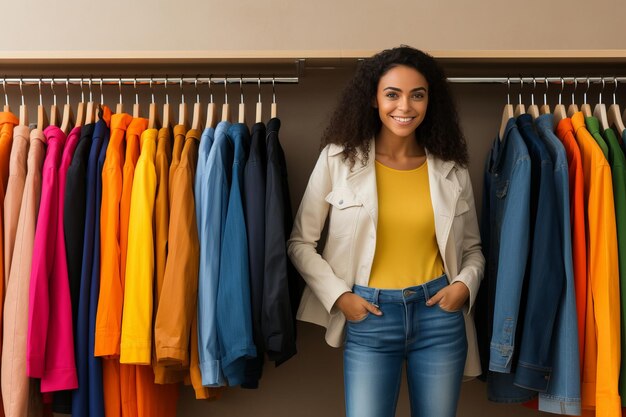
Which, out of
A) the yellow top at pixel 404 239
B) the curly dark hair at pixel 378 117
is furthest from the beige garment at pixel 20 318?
the yellow top at pixel 404 239

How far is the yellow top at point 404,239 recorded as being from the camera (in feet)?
6.90

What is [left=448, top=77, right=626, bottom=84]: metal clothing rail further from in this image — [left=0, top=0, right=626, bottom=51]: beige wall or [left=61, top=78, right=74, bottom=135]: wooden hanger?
[left=61, top=78, right=74, bottom=135]: wooden hanger

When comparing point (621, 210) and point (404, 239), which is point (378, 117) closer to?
point (404, 239)

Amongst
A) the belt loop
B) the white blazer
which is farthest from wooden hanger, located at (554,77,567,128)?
the belt loop

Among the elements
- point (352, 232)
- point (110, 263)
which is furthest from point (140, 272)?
point (352, 232)

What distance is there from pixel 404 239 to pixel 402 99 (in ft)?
1.49

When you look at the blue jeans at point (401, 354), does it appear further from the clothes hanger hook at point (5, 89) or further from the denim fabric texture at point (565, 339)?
the clothes hanger hook at point (5, 89)

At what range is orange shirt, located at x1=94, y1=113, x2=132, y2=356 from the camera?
7.13ft

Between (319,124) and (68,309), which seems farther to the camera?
(319,124)

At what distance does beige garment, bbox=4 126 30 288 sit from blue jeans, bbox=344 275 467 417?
46.8 inches

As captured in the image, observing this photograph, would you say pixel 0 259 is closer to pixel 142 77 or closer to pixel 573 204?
pixel 142 77

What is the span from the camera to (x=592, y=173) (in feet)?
7.21

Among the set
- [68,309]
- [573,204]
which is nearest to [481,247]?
[573,204]

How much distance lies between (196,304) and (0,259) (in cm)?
68
